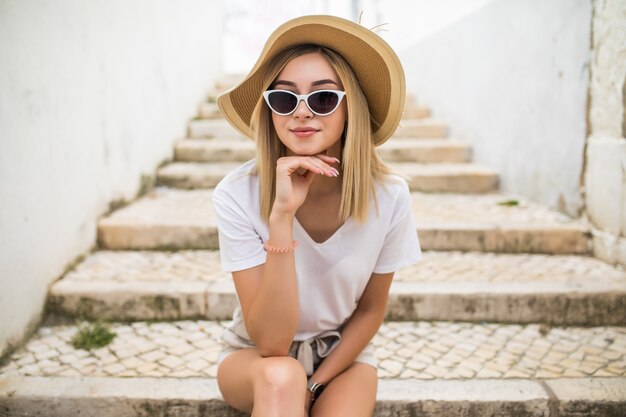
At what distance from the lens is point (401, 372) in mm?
2338

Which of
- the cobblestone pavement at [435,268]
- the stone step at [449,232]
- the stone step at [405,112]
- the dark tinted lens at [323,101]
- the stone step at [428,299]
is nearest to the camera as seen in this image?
the dark tinted lens at [323,101]

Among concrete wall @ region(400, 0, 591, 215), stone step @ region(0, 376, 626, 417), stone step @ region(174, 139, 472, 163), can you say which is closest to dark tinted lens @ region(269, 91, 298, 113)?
stone step @ region(0, 376, 626, 417)

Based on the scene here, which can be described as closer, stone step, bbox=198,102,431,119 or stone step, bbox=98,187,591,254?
stone step, bbox=98,187,591,254

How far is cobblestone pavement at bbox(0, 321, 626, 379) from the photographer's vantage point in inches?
91.4

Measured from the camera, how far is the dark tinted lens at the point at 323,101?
5.26 ft

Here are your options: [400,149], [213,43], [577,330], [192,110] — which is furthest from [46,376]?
[213,43]

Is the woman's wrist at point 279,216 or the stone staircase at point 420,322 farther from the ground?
the woman's wrist at point 279,216

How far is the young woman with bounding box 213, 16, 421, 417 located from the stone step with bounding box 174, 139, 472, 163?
3.53m

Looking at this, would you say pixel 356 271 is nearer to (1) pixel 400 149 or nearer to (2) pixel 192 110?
(1) pixel 400 149

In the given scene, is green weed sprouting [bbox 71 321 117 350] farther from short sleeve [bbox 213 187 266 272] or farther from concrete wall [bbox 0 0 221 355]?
short sleeve [bbox 213 187 266 272]

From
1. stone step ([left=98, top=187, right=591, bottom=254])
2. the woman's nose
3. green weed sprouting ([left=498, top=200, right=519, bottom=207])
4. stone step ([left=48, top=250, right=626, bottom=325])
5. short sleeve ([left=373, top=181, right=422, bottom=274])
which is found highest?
the woman's nose

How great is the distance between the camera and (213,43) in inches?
317

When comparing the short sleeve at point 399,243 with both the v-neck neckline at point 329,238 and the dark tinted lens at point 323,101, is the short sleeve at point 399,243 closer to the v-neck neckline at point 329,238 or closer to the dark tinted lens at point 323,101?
the v-neck neckline at point 329,238

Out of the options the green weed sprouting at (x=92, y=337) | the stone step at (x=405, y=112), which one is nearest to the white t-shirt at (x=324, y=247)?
the green weed sprouting at (x=92, y=337)
